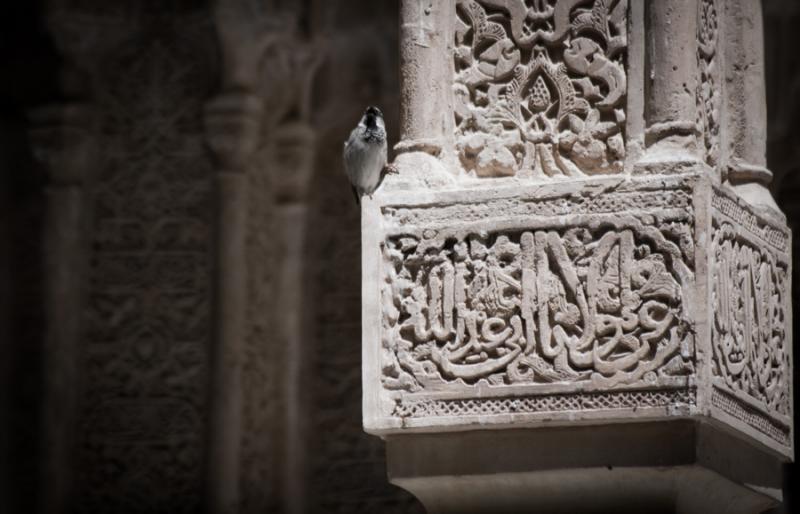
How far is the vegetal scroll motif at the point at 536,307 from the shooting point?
5480mm

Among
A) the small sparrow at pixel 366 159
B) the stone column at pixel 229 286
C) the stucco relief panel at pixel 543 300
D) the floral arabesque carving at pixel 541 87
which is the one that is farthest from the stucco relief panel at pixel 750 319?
the stone column at pixel 229 286

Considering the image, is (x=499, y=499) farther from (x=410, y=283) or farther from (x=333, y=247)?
(x=333, y=247)

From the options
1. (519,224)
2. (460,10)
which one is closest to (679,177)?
(519,224)

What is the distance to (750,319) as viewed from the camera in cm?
580

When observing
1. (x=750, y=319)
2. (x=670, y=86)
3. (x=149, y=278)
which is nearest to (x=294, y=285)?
(x=149, y=278)

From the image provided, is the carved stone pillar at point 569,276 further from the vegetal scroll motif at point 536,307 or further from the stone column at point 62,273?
the stone column at point 62,273

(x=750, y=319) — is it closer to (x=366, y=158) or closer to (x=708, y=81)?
(x=708, y=81)

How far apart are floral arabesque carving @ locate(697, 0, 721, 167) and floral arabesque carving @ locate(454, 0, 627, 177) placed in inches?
8.7

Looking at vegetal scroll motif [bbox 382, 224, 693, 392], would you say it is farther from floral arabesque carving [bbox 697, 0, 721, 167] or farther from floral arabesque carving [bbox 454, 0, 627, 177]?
floral arabesque carving [bbox 697, 0, 721, 167]

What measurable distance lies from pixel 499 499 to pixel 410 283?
609mm

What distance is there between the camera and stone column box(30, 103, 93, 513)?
9.43 metres

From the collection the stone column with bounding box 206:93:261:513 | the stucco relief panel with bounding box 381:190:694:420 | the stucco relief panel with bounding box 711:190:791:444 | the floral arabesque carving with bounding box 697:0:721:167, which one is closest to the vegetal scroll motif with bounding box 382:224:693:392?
the stucco relief panel with bounding box 381:190:694:420

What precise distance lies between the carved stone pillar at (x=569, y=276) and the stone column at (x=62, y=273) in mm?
3966

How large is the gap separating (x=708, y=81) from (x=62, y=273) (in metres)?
4.38
